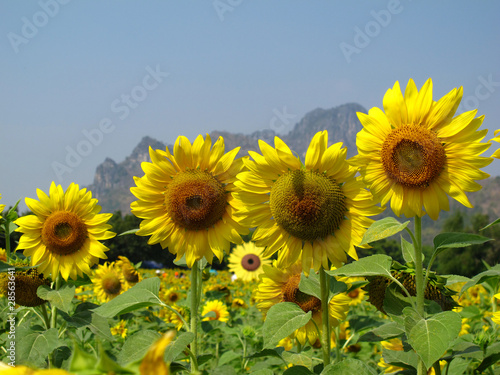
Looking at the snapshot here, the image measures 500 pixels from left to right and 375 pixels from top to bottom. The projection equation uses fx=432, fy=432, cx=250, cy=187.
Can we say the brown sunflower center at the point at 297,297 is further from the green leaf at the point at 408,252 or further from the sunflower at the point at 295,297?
the green leaf at the point at 408,252

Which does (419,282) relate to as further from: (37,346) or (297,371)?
(37,346)

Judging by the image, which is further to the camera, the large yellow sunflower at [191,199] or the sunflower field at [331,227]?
the large yellow sunflower at [191,199]

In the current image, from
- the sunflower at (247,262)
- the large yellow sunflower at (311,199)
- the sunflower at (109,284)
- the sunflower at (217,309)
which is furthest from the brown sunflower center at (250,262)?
the large yellow sunflower at (311,199)

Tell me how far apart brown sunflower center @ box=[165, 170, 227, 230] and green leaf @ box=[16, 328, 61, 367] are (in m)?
1.17

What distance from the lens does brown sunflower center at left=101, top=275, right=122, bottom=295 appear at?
20.8 feet

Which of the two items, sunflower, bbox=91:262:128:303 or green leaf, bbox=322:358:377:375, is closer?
green leaf, bbox=322:358:377:375

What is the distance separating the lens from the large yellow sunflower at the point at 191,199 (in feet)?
8.04

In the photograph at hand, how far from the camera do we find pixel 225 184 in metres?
2.49

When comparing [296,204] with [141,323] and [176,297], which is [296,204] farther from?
[141,323]

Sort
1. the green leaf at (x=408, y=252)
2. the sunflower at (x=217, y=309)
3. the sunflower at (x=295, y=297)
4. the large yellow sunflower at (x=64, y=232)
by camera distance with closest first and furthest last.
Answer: the green leaf at (x=408, y=252)
the sunflower at (x=295, y=297)
the large yellow sunflower at (x=64, y=232)
the sunflower at (x=217, y=309)

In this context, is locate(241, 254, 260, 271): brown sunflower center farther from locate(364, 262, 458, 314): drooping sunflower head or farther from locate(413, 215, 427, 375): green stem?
locate(413, 215, 427, 375): green stem

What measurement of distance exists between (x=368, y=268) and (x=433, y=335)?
39 cm

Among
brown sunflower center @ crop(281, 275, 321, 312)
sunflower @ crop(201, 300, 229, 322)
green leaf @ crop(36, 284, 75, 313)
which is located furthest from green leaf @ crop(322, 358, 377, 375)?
sunflower @ crop(201, 300, 229, 322)

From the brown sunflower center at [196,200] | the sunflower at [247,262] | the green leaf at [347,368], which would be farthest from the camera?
the sunflower at [247,262]
